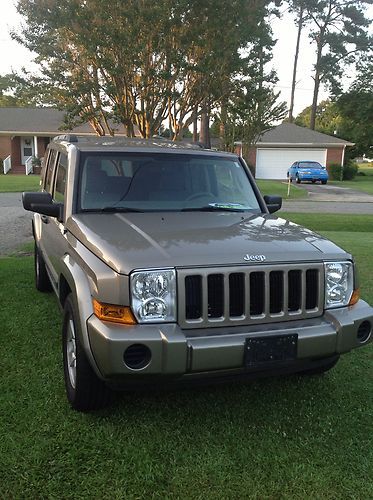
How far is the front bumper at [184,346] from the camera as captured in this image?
8.57ft

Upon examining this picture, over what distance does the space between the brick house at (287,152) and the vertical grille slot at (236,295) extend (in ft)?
116

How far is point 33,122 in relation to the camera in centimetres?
3622

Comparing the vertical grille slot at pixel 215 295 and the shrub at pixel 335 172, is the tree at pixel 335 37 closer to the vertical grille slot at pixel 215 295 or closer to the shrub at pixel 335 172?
the shrub at pixel 335 172

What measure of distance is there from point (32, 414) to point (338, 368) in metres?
2.49

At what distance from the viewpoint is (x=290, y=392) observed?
11.9 ft

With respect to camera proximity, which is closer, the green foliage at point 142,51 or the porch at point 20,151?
the green foliage at point 142,51

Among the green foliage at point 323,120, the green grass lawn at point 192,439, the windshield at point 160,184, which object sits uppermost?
the green foliage at point 323,120

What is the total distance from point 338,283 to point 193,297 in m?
1.06

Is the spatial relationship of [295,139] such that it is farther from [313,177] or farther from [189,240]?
[189,240]

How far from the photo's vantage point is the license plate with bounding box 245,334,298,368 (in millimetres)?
2783

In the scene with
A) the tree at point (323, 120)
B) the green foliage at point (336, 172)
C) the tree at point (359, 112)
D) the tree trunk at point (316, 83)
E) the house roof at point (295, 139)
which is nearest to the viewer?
the house roof at point (295, 139)

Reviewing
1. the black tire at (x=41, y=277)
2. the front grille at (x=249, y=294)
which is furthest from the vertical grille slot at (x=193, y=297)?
the black tire at (x=41, y=277)

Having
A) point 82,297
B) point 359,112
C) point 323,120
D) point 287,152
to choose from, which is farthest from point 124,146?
point 323,120

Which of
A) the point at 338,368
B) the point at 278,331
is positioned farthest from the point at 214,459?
the point at 338,368
